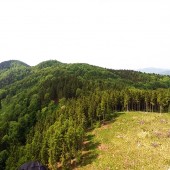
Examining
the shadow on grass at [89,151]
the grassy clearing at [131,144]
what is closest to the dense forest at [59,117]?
the shadow on grass at [89,151]

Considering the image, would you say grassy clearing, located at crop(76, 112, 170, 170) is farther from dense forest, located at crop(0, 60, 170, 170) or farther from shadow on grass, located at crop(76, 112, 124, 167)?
dense forest, located at crop(0, 60, 170, 170)

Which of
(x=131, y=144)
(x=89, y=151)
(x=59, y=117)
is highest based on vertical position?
(x=59, y=117)

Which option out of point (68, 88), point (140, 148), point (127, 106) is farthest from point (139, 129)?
point (68, 88)

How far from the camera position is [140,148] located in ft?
240

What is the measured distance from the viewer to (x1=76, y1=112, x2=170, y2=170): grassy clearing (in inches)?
2570

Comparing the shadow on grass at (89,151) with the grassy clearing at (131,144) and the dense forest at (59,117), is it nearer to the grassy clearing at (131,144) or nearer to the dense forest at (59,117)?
the grassy clearing at (131,144)

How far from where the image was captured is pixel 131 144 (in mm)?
76812

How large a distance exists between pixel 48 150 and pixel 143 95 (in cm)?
6360

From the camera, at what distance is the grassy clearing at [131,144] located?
65.3 metres

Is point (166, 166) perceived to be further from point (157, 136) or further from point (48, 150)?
point (48, 150)

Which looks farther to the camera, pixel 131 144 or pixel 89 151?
pixel 89 151

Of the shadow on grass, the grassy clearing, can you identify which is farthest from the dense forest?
the grassy clearing

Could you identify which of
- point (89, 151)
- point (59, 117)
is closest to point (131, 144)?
point (89, 151)

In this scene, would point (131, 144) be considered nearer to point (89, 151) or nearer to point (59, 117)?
point (89, 151)
